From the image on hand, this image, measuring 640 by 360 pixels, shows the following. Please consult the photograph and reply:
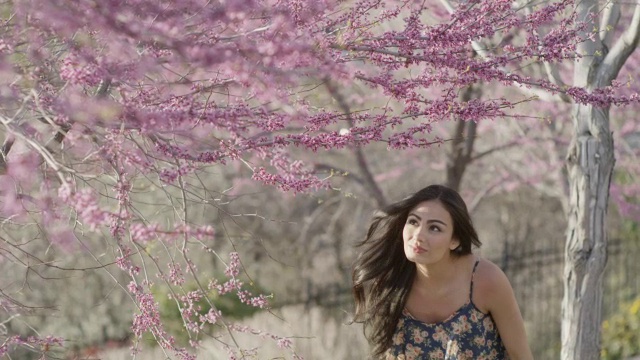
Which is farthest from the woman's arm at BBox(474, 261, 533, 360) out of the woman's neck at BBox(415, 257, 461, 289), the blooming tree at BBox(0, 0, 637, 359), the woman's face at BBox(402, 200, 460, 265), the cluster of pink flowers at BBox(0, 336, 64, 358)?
the cluster of pink flowers at BBox(0, 336, 64, 358)

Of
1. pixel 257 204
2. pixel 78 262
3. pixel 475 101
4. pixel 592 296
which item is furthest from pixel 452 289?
pixel 257 204

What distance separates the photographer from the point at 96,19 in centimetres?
232

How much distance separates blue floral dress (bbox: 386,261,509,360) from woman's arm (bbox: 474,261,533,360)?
0.05 m

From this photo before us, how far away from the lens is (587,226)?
→ 5555 mm

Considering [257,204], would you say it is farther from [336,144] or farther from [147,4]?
[147,4]

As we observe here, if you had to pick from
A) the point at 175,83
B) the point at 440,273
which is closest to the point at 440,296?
the point at 440,273

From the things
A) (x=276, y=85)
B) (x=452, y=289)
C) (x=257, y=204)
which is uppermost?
(x=257, y=204)

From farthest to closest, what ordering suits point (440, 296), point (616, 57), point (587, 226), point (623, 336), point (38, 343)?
point (623, 336) → point (587, 226) → point (616, 57) → point (440, 296) → point (38, 343)

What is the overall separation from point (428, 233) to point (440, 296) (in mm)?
311

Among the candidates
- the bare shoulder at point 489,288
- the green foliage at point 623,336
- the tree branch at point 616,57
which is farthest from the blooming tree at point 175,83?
the green foliage at point 623,336

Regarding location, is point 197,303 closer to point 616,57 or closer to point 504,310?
point 616,57

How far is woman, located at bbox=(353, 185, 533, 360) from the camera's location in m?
4.29

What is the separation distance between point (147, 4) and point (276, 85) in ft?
1.19

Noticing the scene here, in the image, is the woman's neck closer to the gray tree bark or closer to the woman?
the woman
